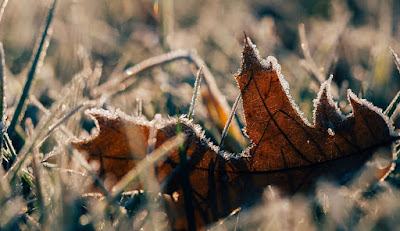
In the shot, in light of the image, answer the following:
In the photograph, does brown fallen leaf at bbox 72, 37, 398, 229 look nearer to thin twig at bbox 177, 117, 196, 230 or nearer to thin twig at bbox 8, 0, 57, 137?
thin twig at bbox 177, 117, 196, 230

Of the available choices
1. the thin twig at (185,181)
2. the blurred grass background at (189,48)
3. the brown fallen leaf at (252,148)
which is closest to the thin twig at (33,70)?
the blurred grass background at (189,48)

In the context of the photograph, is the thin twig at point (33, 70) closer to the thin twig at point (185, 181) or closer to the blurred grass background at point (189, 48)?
the blurred grass background at point (189, 48)

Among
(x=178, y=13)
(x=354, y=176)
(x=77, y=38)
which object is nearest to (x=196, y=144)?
(x=354, y=176)

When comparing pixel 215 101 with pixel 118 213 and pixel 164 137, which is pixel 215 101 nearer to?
pixel 164 137

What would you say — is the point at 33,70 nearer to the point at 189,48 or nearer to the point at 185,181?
the point at 185,181

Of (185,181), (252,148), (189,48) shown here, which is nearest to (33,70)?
(185,181)

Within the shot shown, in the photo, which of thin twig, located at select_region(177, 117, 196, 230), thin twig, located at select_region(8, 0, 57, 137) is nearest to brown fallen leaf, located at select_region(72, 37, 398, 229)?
thin twig, located at select_region(177, 117, 196, 230)
